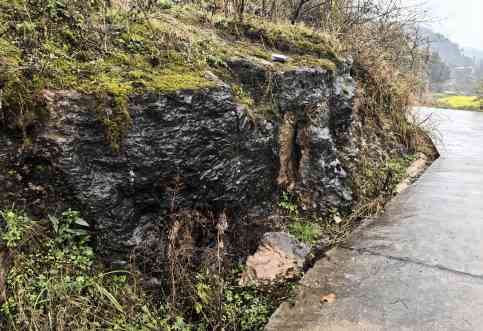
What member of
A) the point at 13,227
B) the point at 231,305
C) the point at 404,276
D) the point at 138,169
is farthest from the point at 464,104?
the point at 13,227

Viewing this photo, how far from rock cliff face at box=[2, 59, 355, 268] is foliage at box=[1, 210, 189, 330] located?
148 mm

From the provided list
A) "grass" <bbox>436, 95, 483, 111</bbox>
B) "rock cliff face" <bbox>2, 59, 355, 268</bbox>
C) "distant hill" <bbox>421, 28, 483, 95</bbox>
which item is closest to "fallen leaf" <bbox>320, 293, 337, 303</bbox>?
"rock cliff face" <bbox>2, 59, 355, 268</bbox>

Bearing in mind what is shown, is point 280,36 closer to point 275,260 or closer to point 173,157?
point 173,157

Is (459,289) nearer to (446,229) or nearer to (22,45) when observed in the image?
(446,229)

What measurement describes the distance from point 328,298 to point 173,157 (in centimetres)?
165

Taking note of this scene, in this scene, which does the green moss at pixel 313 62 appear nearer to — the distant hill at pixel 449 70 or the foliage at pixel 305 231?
the foliage at pixel 305 231

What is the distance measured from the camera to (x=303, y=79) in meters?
4.14

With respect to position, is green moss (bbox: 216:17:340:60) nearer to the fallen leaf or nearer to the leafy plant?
the fallen leaf

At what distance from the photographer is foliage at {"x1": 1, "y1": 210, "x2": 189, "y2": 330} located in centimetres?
203

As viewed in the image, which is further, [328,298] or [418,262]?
[418,262]

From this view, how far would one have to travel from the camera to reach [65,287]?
2113 millimetres

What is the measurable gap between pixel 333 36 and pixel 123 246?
4.71m

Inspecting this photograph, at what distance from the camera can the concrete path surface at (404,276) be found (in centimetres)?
262

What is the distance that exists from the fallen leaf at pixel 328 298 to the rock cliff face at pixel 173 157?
0.95m
